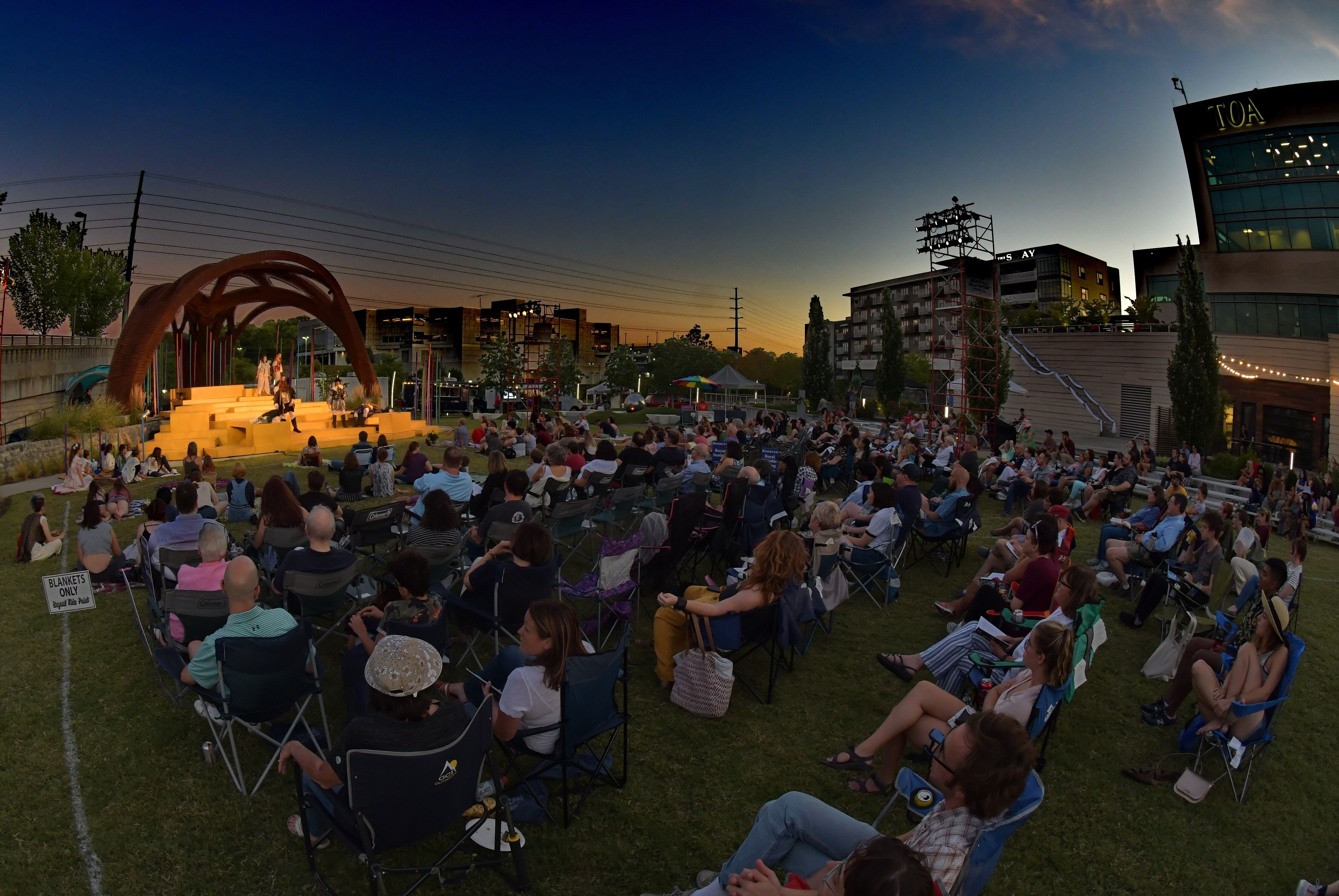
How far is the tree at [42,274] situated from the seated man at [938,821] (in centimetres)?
4466

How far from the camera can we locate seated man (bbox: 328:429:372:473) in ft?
45.2

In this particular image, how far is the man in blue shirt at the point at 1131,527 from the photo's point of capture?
8.49m

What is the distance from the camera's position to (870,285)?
291 feet

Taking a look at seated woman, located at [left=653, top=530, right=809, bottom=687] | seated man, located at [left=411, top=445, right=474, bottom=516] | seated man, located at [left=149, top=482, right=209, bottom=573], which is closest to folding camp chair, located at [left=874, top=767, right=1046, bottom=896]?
seated woman, located at [left=653, top=530, right=809, bottom=687]

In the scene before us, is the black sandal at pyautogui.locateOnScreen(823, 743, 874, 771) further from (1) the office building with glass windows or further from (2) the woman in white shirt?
(1) the office building with glass windows

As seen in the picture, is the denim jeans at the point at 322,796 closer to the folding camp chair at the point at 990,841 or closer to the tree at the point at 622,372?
the folding camp chair at the point at 990,841

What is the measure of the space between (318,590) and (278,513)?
1705 millimetres

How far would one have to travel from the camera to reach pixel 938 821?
8.21ft

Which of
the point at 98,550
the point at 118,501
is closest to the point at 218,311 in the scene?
the point at 118,501

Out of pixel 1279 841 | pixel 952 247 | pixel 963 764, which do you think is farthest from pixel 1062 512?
pixel 952 247

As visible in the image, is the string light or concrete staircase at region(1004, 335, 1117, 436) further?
concrete staircase at region(1004, 335, 1117, 436)

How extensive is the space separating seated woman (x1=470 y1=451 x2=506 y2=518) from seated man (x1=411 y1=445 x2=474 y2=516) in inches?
4.7

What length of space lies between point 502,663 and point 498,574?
1297 millimetres

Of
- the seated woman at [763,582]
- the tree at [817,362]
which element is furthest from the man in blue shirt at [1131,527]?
the tree at [817,362]
